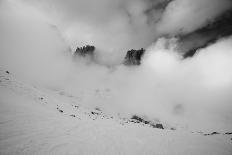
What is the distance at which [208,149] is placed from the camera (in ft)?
51.5

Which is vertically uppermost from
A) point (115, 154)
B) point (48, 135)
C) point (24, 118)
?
point (24, 118)

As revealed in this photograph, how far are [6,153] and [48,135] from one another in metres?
3.17

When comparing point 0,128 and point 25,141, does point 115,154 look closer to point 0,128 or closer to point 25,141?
point 25,141

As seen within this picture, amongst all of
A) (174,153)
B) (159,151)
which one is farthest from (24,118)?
(174,153)

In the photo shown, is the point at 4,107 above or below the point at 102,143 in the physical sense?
above

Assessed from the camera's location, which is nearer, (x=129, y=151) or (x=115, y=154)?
(x=115, y=154)

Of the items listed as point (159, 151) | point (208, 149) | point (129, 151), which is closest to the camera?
point (129, 151)

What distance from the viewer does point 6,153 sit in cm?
820

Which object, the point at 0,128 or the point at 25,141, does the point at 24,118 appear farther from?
the point at 25,141

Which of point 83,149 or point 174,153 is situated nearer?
point 83,149

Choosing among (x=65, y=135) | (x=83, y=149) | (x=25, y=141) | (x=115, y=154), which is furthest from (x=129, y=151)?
(x=25, y=141)

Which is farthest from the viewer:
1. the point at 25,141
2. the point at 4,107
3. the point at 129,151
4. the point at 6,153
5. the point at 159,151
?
the point at 4,107

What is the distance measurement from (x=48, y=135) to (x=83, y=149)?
2628mm

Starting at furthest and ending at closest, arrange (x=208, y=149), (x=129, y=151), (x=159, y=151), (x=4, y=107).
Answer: (x=208, y=149), (x=4, y=107), (x=159, y=151), (x=129, y=151)
